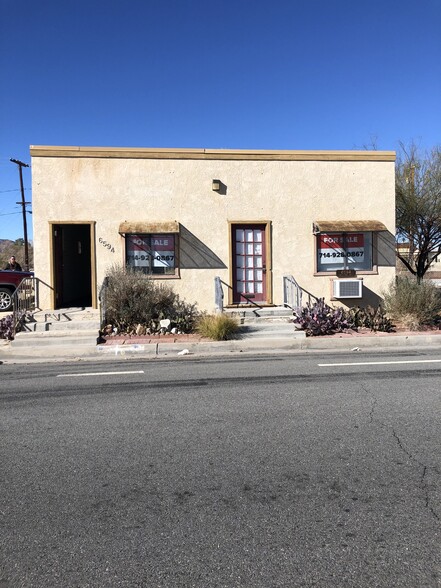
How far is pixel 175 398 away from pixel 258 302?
797 centimetres

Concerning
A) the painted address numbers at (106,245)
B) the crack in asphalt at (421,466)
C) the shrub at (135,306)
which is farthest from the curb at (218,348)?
the crack in asphalt at (421,466)

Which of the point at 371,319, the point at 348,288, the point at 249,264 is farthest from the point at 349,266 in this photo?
the point at 249,264

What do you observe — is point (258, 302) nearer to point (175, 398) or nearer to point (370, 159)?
point (370, 159)

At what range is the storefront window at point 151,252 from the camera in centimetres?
1348

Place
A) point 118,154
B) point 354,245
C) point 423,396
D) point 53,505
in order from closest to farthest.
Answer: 1. point 53,505
2. point 423,396
3. point 118,154
4. point 354,245

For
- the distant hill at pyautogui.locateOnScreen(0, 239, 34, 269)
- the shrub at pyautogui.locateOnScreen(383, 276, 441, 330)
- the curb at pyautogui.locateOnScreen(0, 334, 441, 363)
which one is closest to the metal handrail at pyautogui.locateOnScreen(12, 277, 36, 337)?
the curb at pyautogui.locateOnScreen(0, 334, 441, 363)

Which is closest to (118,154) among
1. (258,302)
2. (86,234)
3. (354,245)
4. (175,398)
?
(86,234)

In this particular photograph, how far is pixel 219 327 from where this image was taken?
11.1 meters

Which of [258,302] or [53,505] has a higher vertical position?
[258,302]

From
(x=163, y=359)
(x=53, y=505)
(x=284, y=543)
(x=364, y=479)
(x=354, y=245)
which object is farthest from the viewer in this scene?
(x=354, y=245)

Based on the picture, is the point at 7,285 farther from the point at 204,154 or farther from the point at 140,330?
the point at 204,154

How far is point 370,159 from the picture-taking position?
14070 millimetres

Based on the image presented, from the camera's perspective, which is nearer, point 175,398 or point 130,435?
point 130,435

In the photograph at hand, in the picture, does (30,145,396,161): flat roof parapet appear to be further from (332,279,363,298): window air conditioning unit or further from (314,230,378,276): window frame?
(332,279,363,298): window air conditioning unit
